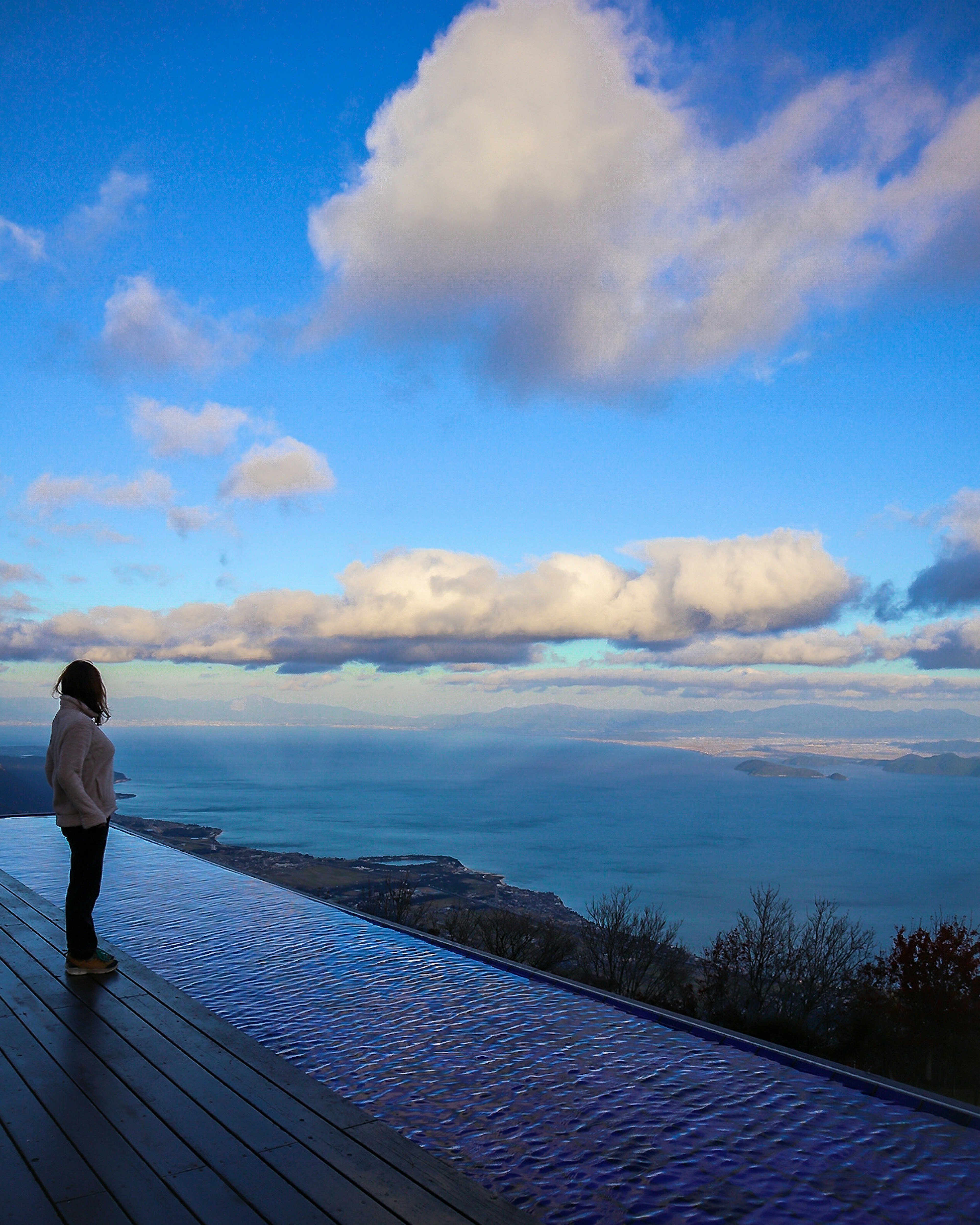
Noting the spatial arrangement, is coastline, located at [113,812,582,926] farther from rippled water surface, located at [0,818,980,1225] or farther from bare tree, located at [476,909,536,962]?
rippled water surface, located at [0,818,980,1225]

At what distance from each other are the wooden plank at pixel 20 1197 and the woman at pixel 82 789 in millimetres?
1503

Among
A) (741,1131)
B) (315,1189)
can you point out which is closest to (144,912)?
(315,1189)

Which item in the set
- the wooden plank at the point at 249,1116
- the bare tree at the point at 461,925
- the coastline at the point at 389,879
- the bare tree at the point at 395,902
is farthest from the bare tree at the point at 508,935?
the wooden plank at the point at 249,1116

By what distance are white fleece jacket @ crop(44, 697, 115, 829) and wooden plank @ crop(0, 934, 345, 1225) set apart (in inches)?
31.6

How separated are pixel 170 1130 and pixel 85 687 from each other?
204cm

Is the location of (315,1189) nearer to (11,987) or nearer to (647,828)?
(11,987)

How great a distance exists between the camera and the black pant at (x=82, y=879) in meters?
3.46

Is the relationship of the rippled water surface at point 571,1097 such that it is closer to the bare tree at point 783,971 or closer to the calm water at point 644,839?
the bare tree at point 783,971

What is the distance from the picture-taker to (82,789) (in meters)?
3.41

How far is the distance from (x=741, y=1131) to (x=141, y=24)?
13632 millimetres

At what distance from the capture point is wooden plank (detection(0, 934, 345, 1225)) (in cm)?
185

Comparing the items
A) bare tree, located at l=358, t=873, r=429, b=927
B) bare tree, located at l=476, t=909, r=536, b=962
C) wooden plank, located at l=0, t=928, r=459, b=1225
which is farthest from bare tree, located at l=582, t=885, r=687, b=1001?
wooden plank, located at l=0, t=928, r=459, b=1225

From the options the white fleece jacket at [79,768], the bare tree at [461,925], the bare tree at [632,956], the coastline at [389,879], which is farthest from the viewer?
the coastline at [389,879]

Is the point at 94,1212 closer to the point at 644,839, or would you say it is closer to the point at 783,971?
the point at 783,971
